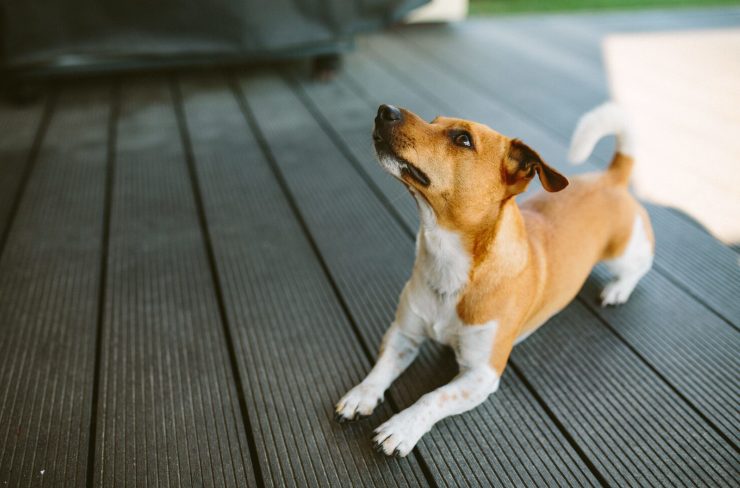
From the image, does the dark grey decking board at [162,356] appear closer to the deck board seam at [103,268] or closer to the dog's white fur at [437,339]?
the deck board seam at [103,268]

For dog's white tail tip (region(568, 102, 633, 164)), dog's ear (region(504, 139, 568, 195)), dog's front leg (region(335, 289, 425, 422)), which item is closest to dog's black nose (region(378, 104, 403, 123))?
dog's ear (region(504, 139, 568, 195))

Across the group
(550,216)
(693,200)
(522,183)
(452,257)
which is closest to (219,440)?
(452,257)

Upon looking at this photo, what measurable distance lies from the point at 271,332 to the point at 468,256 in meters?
0.73

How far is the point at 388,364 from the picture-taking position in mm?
1633

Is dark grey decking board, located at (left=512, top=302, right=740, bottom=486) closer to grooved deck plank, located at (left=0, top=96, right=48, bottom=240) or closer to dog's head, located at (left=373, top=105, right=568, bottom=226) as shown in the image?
dog's head, located at (left=373, top=105, right=568, bottom=226)

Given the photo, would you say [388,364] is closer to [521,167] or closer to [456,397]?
[456,397]

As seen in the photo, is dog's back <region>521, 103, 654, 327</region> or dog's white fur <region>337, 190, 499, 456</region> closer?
dog's white fur <region>337, 190, 499, 456</region>

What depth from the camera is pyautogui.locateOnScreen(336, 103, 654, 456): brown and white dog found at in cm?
142

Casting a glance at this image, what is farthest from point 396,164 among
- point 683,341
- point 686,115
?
point 686,115

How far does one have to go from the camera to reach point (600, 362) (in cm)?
177

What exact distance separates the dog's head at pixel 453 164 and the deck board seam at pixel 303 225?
1.89 feet

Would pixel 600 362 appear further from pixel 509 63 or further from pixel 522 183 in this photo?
pixel 509 63

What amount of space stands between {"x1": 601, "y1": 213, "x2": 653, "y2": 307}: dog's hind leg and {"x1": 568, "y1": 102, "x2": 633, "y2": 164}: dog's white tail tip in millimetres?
332

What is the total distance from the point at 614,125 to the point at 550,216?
1.31 feet
